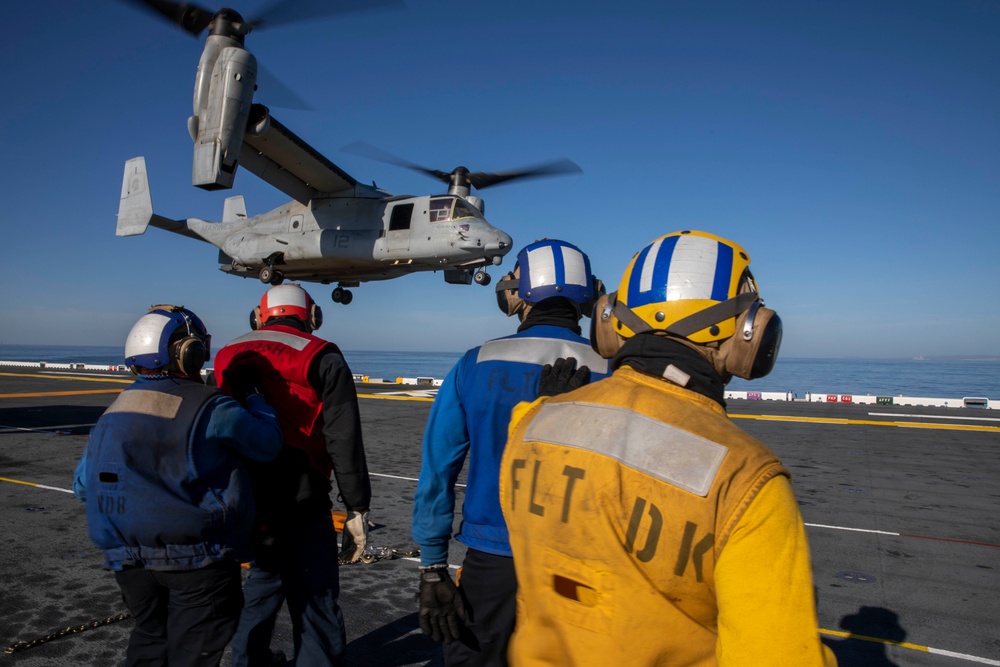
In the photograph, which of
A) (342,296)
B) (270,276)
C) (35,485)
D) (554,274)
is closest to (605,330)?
(554,274)

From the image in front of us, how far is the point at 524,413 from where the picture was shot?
1768mm

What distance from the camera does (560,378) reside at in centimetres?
214

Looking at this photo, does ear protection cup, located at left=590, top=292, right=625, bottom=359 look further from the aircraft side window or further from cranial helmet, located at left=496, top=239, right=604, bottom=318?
the aircraft side window

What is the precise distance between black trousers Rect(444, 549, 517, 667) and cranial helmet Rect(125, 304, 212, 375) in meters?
1.61

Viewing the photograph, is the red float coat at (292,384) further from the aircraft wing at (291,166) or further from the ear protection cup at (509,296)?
the aircraft wing at (291,166)

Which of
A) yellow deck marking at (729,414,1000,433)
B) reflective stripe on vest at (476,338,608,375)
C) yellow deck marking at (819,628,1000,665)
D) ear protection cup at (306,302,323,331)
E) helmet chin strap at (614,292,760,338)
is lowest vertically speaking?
yellow deck marking at (819,628,1000,665)

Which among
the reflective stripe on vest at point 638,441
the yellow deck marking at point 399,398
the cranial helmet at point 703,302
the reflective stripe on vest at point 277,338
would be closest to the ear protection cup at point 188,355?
the reflective stripe on vest at point 277,338

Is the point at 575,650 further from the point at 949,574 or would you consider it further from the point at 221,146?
the point at 221,146

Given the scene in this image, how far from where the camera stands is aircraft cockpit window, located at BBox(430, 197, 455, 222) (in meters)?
17.1

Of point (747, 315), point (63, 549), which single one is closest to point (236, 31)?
point (63, 549)

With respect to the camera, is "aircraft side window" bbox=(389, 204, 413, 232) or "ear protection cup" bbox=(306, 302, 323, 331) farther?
"aircraft side window" bbox=(389, 204, 413, 232)

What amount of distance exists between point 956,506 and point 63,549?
9.93m

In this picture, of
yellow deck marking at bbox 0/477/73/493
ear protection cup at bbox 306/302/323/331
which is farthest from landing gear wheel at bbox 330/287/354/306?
ear protection cup at bbox 306/302/323/331

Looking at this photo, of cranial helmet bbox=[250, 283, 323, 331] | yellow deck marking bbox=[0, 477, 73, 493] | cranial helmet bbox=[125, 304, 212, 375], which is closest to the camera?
cranial helmet bbox=[125, 304, 212, 375]
